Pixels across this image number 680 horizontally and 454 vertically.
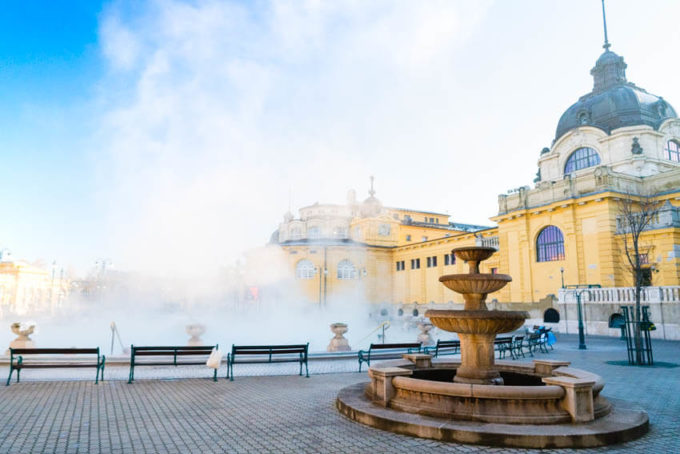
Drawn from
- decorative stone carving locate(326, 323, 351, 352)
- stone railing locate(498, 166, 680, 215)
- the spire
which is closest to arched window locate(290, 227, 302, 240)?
stone railing locate(498, 166, 680, 215)

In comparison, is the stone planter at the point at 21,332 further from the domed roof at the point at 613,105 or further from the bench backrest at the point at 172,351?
the domed roof at the point at 613,105

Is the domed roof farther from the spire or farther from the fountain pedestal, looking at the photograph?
the fountain pedestal

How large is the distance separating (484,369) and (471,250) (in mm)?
2204

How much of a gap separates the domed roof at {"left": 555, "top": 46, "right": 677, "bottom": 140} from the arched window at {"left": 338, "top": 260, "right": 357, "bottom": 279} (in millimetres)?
24751

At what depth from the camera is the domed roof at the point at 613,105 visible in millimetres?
34781

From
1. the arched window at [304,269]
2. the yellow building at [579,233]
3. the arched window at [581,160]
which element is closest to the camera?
the yellow building at [579,233]

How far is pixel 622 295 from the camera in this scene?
23766mm

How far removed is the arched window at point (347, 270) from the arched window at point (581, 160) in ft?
79.8

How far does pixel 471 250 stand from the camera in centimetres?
882

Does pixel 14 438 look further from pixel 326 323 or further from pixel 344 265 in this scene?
pixel 344 265

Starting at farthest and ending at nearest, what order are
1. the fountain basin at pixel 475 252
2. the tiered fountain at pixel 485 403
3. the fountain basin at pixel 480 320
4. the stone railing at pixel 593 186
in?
the stone railing at pixel 593 186 < the fountain basin at pixel 475 252 < the fountain basin at pixel 480 320 < the tiered fountain at pixel 485 403

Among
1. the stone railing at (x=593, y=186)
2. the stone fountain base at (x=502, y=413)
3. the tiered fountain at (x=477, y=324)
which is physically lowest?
the stone fountain base at (x=502, y=413)

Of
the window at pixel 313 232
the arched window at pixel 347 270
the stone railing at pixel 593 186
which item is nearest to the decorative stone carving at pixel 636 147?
the stone railing at pixel 593 186

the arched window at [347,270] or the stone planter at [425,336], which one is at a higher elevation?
the arched window at [347,270]
